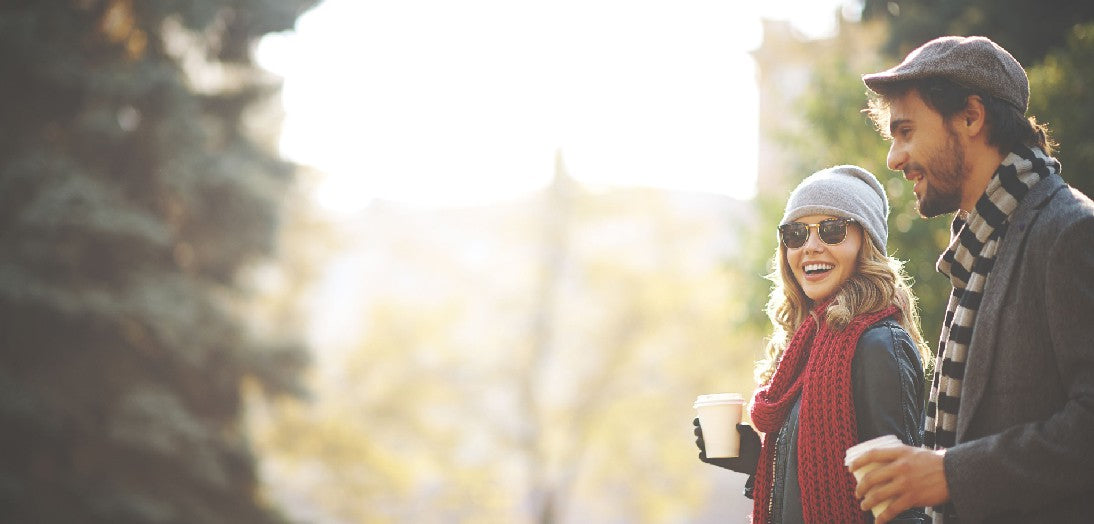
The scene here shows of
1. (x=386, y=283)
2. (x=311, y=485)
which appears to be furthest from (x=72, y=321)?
(x=386, y=283)

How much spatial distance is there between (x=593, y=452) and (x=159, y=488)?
11144mm

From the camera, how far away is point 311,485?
651 inches

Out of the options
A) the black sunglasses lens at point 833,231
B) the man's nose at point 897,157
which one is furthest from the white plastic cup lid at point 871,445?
the black sunglasses lens at point 833,231

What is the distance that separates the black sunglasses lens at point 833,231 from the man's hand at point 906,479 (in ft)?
2.76

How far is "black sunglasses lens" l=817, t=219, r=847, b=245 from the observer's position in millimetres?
2641

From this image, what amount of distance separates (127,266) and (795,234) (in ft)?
33.7

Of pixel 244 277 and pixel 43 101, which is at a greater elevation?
pixel 43 101

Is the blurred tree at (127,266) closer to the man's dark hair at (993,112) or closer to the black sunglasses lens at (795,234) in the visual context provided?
the black sunglasses lens at (795,234)

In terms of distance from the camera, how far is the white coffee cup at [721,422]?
8.98ft

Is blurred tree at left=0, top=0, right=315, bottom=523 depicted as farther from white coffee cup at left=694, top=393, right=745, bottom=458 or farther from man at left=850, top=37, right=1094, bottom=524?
man at left=850, top=37, right=1094, bottom=524

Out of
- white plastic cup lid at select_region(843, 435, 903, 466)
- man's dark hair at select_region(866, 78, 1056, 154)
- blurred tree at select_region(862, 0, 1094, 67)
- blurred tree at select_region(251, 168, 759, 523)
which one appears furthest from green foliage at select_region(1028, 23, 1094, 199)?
blurred tree at select_region(251, 168, 759, 523)

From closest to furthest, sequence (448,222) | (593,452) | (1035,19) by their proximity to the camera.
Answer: (1035,19)
(593,452)
(448,222)

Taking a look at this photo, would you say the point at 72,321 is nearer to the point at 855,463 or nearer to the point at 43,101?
the point at 43,101

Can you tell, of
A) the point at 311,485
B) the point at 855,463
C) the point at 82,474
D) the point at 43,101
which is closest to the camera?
the point at 855,463
